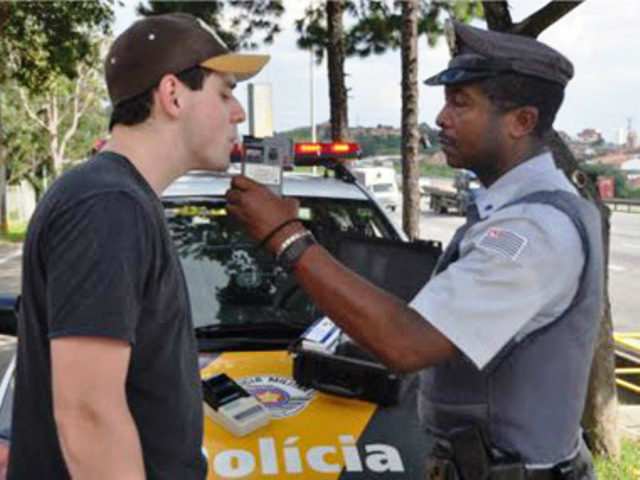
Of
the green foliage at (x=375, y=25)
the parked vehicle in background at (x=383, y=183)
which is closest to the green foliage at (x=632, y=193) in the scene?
the parked vehicle in background at (x=383, y=183)

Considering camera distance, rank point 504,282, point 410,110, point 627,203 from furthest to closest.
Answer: point 627,203 < point 410,110 < point 504,282

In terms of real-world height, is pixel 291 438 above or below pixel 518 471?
below

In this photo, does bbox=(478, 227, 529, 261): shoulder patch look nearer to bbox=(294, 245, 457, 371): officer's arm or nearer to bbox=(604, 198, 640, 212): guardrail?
bbox=(294, 245, 457, 371): officer's arm

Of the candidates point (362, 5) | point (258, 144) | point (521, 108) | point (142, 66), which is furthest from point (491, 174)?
point (362, 5)

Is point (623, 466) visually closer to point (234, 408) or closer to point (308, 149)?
point (308, 149)

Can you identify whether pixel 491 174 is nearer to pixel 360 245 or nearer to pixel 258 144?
pixel 258 144

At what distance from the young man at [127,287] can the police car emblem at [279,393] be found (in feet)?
2.75

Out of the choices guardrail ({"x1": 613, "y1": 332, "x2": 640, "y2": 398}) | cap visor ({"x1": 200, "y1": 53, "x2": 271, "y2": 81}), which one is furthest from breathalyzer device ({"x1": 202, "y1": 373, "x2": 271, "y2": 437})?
guardrail ({"x1": 613, "y1": 332, "x2": 640, "y2": 398})

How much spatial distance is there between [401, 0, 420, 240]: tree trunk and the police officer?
6451 mm

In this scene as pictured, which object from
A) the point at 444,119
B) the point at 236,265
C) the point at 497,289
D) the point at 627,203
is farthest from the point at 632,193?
the point at 497,289

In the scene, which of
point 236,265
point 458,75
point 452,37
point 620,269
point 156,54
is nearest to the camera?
point 156,54

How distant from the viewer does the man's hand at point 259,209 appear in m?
1.84

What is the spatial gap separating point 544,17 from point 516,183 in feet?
8.46

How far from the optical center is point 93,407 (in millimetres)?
1347
